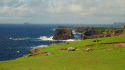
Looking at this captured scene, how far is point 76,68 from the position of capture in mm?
15836

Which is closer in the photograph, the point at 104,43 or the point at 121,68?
the point at 121,68

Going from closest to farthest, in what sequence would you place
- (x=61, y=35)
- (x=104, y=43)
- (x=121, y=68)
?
(x=121, y=68) → (x=104, y=43) → (x=61, y=35)

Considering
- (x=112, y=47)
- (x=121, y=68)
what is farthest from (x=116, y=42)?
(x=121, y=68)

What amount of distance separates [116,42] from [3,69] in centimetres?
2099

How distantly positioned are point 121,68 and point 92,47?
13375mm

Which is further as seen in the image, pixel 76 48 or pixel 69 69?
pixel 76 48

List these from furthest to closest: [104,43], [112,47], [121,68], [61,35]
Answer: [61,35] → [104,43] → [112,47] → [121,68]

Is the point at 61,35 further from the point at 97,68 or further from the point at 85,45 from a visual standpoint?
the point at 97,68

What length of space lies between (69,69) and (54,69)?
158 cm

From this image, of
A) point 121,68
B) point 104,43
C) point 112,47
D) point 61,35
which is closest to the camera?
point 121,68

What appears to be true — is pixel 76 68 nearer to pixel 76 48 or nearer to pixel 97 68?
pixel 97 68

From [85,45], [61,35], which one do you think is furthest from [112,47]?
[61,35]

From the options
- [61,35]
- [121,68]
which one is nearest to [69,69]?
[121,68]

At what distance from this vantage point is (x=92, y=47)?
92.8 ft
